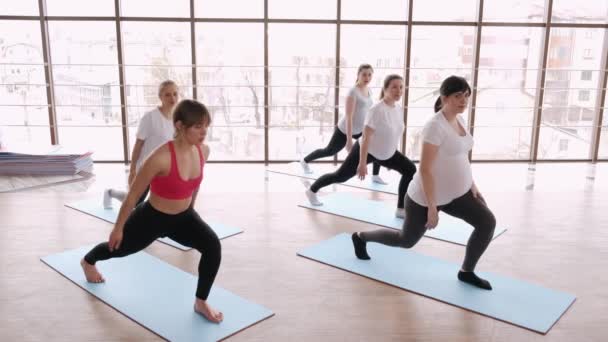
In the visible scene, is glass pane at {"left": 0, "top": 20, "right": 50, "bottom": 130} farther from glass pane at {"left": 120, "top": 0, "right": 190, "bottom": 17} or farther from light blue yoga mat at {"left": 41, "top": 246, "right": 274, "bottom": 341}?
light blue yoga mat at {"left": 41, "top": 246, "right": 274, "bottom": 341}

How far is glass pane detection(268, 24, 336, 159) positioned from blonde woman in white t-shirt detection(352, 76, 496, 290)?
3305 millimetres

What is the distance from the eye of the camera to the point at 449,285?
2.70 m

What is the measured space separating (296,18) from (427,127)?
3506 millimetres

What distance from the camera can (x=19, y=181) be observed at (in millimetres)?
4906

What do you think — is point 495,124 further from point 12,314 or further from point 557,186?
point 12,314

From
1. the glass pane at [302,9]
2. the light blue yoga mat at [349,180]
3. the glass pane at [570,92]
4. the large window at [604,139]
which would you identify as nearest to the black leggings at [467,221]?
the light blue yoga mat at [349,180]

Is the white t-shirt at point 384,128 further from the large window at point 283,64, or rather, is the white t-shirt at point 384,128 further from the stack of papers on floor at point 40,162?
the stack of papers on floor at point 40,162

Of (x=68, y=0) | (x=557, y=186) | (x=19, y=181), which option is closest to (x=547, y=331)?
(x=557, y=186)

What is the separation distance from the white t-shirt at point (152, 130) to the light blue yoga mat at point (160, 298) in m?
0.65

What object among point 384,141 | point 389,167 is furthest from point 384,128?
point 389,167

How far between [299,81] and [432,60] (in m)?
1.54

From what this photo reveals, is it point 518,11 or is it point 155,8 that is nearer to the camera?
point 155,8

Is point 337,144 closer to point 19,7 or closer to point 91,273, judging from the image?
point 91,273

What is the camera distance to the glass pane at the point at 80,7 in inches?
214
